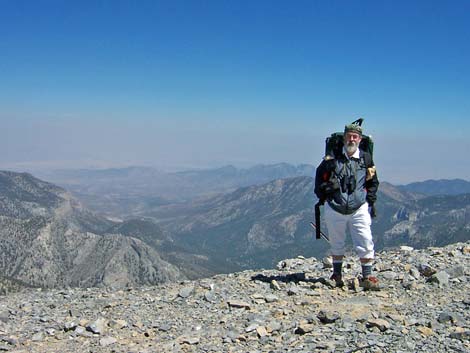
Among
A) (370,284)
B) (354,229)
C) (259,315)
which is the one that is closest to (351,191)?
(354,229)

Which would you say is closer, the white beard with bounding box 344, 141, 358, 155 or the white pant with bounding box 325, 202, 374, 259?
the white beard with bounding box 344, 141, 358, 155

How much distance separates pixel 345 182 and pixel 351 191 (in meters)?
0.27

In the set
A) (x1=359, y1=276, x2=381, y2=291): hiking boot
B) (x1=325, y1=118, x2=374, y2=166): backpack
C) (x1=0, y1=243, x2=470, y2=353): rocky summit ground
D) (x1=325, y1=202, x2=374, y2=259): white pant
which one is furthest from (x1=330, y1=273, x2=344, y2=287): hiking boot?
(x1=325, y1=118, x2=374, y2=166): backpack

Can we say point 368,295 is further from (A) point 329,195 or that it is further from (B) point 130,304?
(B) point 130,304

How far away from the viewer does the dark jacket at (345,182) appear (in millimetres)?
11516

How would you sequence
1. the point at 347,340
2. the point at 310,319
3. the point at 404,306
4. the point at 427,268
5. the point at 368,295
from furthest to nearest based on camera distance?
1. the point at 427,268
2. the point at 368,295
3. the point at 404,306
4. the point at 310,319
5. the point at 347,340

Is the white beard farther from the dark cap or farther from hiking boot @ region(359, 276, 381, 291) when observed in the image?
hiking boot @ region(359, 276, 381, 291)

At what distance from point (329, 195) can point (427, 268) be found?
14.4ft

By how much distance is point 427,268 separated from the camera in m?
13.5

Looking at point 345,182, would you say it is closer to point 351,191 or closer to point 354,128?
point 351,191

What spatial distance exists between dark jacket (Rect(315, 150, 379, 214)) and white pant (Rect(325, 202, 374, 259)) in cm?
21

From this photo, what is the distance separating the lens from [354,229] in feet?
38.6

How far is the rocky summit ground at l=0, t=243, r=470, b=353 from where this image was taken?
28.3 ft

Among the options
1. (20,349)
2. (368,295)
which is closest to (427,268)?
A: (368,295)
